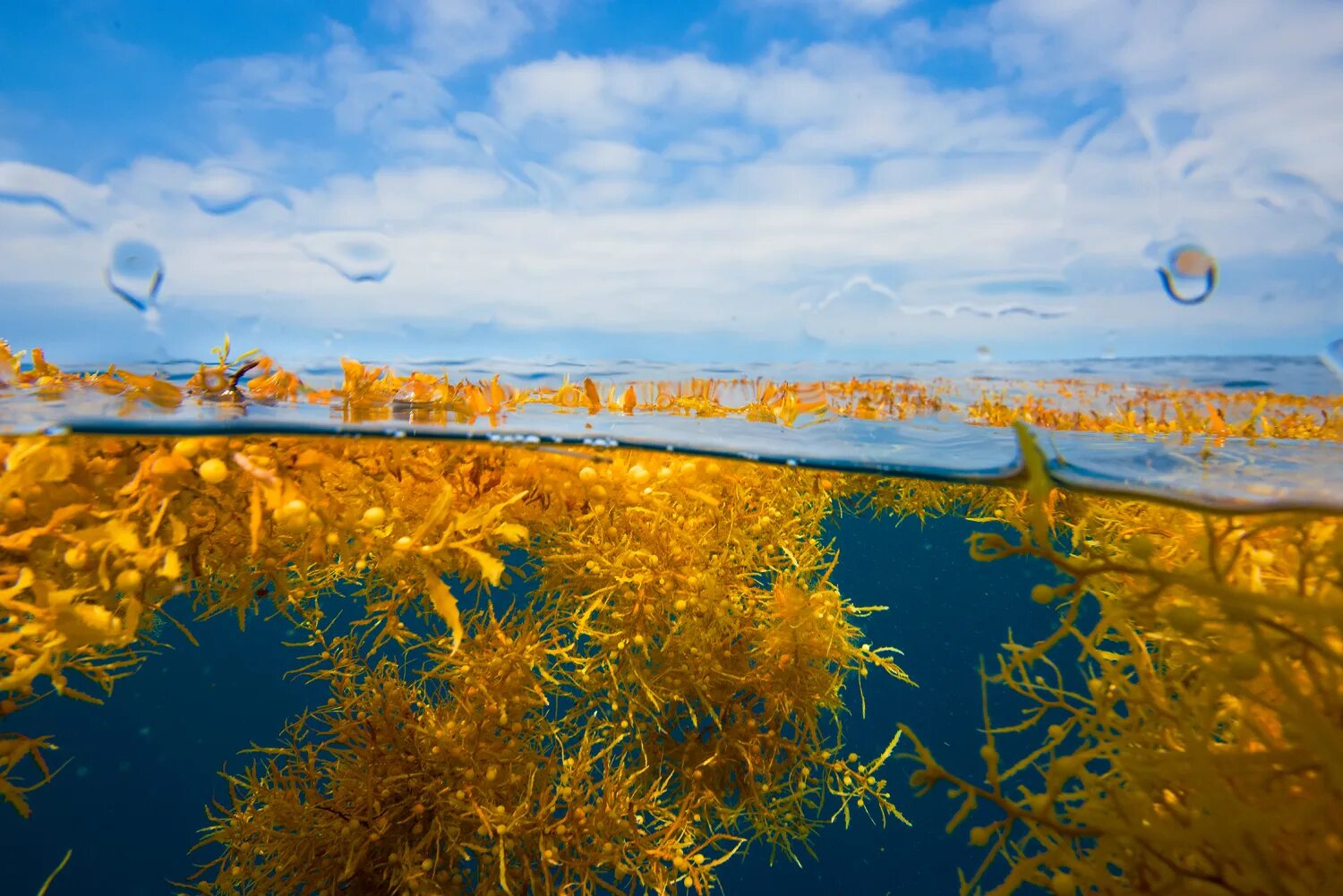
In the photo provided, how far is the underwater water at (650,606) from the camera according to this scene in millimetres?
1400

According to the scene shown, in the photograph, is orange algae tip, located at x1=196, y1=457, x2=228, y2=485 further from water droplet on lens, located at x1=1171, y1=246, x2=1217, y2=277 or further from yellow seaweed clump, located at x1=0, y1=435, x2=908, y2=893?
water droplet on lens, located at x1=1171, y1=246, x2=1217, y2=277

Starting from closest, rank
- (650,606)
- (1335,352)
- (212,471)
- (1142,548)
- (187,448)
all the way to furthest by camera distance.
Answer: (1142,548) → (212,471) → (187,448) → (1335,352) → (650,606)

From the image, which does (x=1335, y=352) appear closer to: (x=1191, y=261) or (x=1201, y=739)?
(x=1191, y=261)

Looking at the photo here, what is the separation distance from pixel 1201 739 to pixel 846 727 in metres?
3.60

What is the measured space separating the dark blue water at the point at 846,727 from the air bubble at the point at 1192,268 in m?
2.53

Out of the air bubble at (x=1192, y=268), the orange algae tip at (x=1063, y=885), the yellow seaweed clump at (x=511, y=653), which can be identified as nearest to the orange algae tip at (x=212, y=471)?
the yellow seaweed clump at (x=511, y=653)

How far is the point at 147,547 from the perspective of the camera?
1.75 m

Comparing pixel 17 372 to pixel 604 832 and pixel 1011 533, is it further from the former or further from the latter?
pixel 1011 533

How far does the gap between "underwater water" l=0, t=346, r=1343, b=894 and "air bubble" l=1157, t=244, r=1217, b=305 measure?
2.20 feet

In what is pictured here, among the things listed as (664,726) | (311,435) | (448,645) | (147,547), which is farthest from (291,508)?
(664,726)

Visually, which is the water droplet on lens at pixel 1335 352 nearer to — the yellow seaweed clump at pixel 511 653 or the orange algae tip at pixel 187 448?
the yellow seaweed clump at pixel 511 653

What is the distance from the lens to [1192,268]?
2045 millimetres

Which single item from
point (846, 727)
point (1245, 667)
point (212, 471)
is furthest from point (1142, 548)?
point (846, 727)

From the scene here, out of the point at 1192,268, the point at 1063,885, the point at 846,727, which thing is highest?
the point at 1192,268
